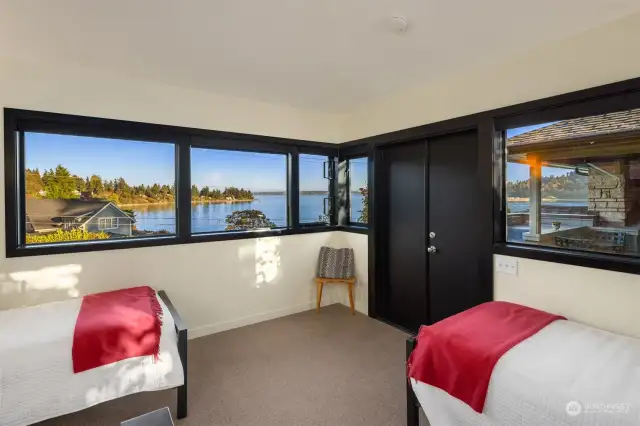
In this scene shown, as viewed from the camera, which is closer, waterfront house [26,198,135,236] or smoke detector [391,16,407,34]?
smoke detector [391,16,407,34]

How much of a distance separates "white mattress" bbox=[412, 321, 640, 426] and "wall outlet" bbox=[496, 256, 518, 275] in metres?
0.68

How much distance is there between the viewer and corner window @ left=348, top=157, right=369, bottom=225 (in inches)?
162

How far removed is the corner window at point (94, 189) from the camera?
107 inches

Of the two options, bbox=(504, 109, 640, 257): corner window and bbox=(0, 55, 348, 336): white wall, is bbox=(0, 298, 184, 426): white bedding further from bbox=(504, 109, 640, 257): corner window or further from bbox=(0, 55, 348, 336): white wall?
bbox=(504, 109, 640, 257): corner window

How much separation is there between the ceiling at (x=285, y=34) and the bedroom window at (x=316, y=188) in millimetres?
1349

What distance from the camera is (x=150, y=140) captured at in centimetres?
313

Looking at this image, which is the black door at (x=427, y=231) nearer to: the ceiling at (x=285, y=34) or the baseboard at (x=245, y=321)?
the ceiling at (x=285, y=34)

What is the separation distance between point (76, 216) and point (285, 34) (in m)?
2.34

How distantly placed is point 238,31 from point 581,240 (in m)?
2.71

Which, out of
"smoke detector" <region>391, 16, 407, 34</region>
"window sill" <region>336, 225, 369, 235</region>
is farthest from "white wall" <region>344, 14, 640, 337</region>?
"window sill" <region>336, 225, 369, 235</region>

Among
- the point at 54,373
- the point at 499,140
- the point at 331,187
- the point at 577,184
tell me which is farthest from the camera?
the point at 331,187

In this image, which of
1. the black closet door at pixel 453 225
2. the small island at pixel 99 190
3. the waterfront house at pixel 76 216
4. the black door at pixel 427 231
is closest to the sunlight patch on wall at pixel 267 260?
the small island at pixel 99 190

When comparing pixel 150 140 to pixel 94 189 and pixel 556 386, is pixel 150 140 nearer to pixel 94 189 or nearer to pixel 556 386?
pixel 94 189

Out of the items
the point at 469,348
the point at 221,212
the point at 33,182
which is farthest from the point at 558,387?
the point at 33,182
